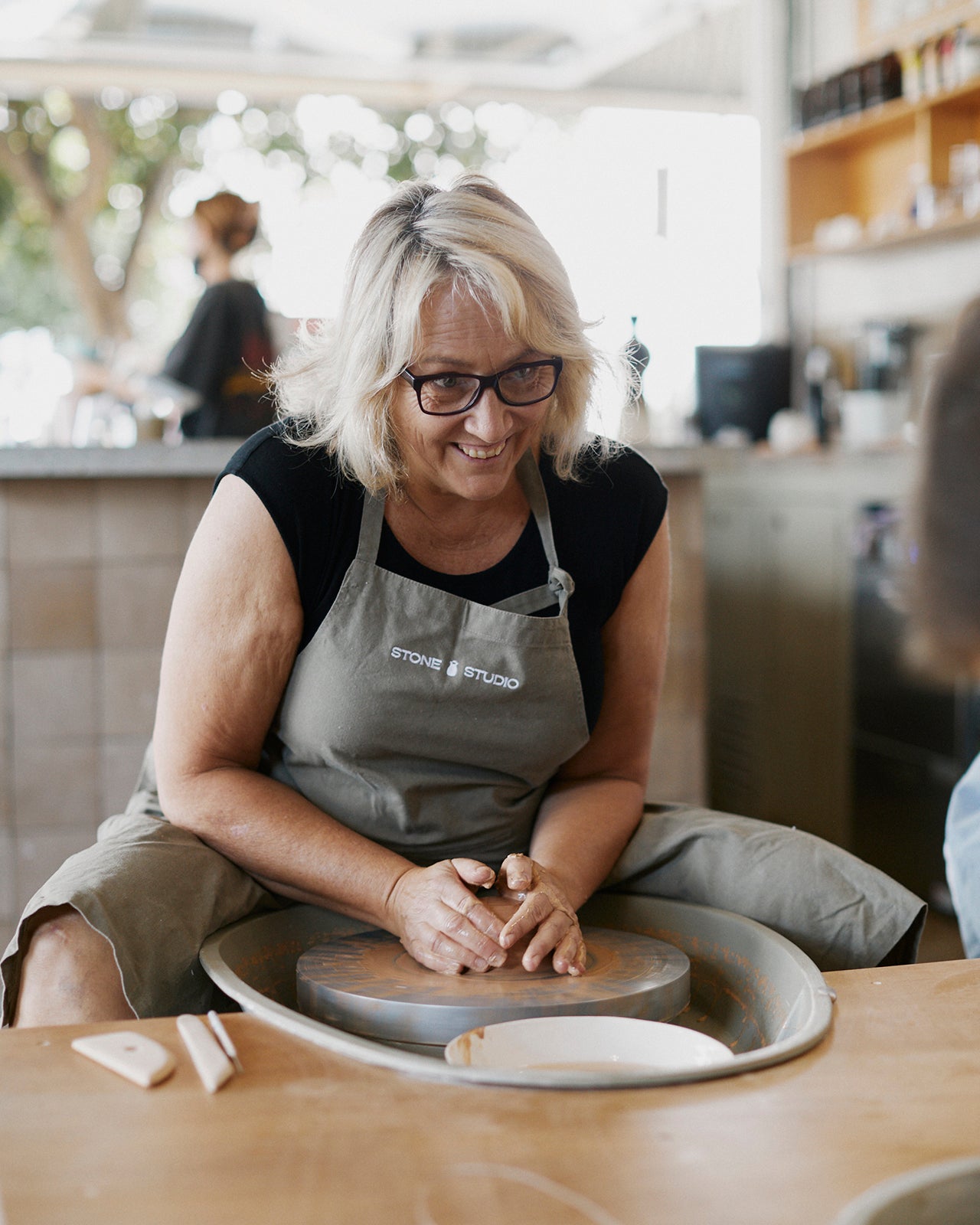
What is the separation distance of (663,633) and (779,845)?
321 mm

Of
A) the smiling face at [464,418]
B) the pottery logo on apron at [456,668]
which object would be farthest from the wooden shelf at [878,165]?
the pottery logo on apron at [456,668]

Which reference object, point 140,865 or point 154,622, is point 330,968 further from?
point 154,622

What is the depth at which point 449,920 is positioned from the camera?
117cm

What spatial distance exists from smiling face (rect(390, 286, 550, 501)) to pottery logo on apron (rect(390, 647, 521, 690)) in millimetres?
183

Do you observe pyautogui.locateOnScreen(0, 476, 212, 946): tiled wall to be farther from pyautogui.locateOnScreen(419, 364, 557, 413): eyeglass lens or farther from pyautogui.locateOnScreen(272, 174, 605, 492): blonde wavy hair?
pyautogui.locateOnScreen(419, 364, 557, 413): eyeglass lens

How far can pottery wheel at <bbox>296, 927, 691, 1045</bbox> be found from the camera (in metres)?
1.05

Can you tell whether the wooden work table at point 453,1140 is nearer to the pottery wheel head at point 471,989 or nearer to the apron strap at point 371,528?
the pottery wheel head at point 471,989

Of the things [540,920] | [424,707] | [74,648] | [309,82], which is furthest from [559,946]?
[309,82]

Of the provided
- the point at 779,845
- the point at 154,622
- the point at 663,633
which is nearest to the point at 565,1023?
the point at 779,845

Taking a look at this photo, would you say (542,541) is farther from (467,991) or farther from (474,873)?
(467,991)

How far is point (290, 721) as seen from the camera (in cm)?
139

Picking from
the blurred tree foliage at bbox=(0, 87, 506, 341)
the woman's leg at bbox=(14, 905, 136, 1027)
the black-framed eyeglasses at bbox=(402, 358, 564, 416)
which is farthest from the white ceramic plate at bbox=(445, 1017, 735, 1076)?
the blurred tree foliage at bbox=(0, 87, 506, 341)

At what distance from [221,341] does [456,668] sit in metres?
2.59

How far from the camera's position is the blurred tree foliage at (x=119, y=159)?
7.28 m
